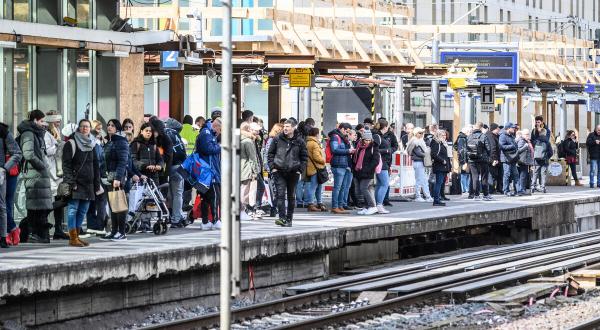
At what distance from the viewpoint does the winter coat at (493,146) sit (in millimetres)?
32781

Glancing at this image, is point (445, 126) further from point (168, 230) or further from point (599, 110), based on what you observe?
point (168, 230)

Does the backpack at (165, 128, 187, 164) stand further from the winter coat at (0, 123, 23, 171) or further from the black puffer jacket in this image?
the black puffer jacket

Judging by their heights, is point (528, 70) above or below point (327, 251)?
above

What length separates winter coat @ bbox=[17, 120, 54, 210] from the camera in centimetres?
1842

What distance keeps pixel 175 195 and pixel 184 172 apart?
40 centimetres

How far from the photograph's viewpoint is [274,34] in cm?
2880

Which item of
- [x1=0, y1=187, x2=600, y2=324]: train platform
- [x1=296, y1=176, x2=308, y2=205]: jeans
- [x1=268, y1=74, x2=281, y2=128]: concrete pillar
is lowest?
[x1=0, y1=187, x2=600, y2=324]: train platform

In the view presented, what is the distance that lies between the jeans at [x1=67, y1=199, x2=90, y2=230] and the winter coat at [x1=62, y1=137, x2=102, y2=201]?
0.36 ft

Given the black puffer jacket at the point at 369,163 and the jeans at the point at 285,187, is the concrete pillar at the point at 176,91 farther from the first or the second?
the jeans at the point at 285,187

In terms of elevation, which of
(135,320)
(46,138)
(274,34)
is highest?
(274,34)

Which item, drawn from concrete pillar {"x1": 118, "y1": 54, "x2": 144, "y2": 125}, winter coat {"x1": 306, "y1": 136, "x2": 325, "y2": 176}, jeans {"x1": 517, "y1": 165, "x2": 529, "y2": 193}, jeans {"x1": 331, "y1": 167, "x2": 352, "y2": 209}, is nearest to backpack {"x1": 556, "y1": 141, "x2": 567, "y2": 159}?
jeans {"x1": 517, "y1": 165, "x2": 529, "y2": 193}

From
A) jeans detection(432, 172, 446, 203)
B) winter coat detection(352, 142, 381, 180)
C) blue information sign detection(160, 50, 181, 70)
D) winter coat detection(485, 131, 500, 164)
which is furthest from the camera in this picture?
winter coat detection(485, 131, 500, 164)

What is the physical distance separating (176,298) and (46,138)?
263 cm

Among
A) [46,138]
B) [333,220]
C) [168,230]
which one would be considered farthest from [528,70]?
[46,138]
